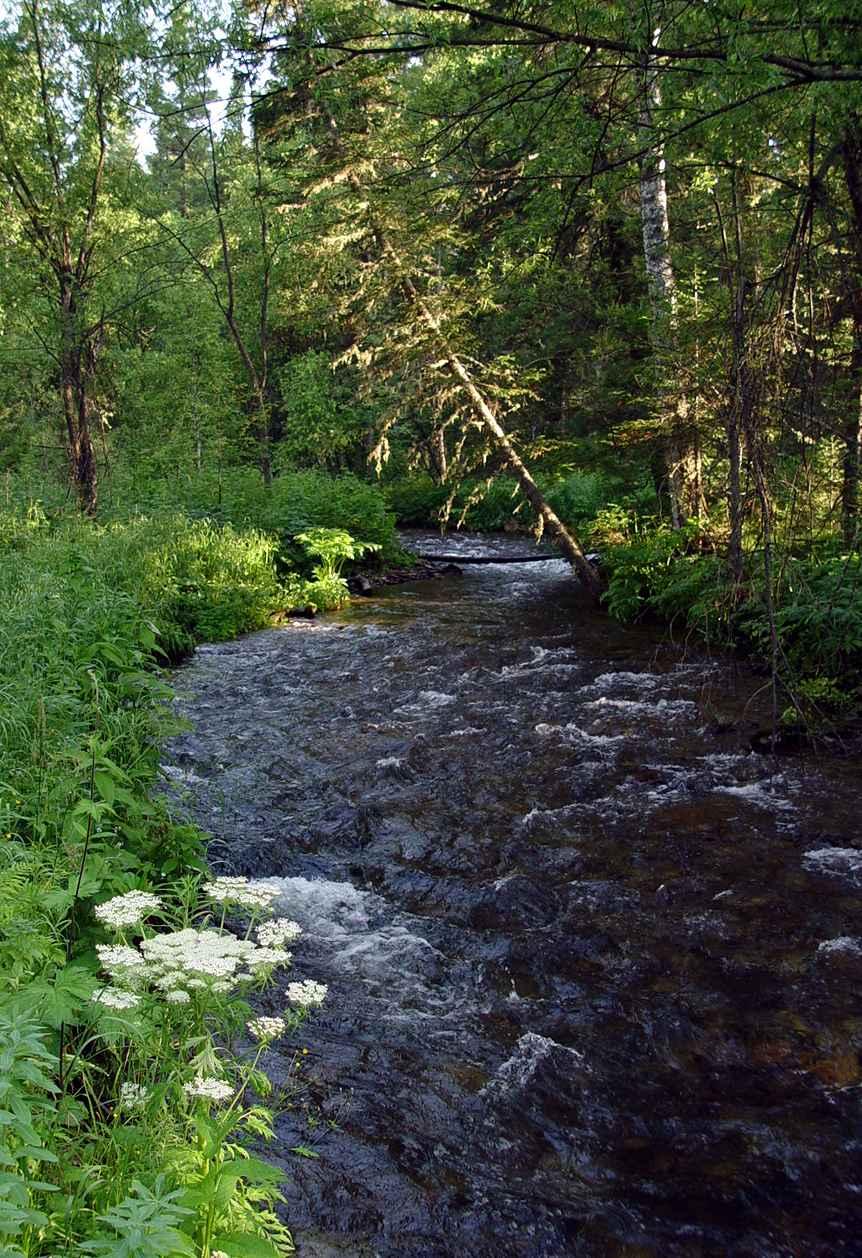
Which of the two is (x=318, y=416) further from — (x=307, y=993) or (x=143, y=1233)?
(x=143, y=1233)

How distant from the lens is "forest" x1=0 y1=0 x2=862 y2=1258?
265cm

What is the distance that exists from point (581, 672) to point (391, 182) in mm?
6198

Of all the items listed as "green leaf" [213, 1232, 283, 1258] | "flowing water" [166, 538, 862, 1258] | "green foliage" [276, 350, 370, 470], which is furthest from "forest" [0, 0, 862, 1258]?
"flowing water" [166, 538, 862, 1258]

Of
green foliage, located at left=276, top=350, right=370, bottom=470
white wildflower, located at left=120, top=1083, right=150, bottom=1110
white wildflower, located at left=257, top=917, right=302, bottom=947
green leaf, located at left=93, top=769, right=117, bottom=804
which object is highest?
green foliage, located at left=276, top=350, right=370, bottom=470

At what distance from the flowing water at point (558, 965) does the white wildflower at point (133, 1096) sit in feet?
2.68

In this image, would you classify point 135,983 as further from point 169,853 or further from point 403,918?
point 403,918

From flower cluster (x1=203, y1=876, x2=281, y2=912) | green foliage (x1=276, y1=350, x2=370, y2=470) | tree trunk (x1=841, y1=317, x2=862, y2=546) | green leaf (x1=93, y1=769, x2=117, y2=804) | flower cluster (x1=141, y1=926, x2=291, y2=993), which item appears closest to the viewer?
flower cluster (x1=141, y1=926, x2=291, y2=993)

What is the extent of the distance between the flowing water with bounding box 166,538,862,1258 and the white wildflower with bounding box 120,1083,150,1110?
82 centimetres

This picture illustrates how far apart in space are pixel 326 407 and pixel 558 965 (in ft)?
87.3

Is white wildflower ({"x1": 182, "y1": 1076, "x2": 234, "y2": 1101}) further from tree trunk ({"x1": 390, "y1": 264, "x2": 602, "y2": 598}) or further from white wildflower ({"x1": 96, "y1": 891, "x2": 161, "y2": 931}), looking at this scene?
tree trunk ({"x1": 390, "y1": 264, "x2": 602, "y2": 598})

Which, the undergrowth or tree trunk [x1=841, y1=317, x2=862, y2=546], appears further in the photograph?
tree trunk [x1=841, y1=317, x2=862, y2=546]

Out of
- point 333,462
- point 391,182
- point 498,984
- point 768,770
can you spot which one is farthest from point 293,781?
point 333,462

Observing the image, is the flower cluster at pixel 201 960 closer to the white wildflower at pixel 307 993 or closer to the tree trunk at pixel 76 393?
the white wildflower at pixel 307 993

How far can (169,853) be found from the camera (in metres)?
4.60
